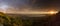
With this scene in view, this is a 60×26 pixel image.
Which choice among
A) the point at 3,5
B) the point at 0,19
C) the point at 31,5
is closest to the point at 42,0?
the point at 31,5

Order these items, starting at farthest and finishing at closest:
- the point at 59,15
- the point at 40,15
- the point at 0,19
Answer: the point at 40,15 → the point at 59,15 → the point at 0,19

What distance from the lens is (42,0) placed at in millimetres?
1037

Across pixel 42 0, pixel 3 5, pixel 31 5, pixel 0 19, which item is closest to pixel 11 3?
pixel 3 5

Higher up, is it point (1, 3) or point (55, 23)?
point (1, 3)

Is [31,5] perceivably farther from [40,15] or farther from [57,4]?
[57,4]

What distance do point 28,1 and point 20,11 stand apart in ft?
0.38

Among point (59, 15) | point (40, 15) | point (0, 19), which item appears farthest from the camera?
point (40, 15)

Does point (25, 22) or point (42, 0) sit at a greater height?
point (42, 0)

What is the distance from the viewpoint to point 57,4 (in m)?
1.04

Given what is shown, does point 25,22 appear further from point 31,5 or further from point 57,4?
point 57,4

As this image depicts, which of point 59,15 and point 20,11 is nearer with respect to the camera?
point 59,15

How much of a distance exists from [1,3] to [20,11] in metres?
0.19

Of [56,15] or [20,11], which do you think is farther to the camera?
[20,11]

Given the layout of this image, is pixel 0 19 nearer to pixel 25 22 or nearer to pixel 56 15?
pixel 25 22
